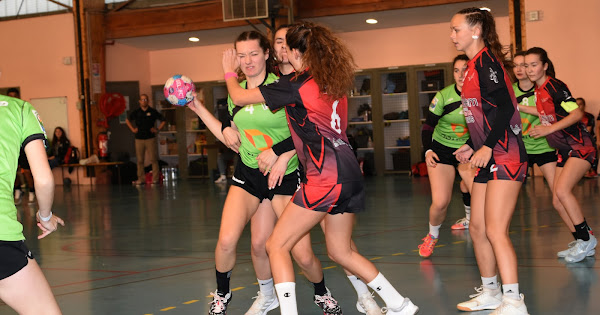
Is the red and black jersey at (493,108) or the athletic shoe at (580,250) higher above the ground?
the red and black jersey at (493,108)

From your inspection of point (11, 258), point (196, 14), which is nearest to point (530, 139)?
point (11, 258)

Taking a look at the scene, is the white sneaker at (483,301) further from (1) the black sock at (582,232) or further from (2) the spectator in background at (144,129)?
(2) the spectator in background at (144,129)

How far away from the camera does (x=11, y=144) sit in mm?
2742

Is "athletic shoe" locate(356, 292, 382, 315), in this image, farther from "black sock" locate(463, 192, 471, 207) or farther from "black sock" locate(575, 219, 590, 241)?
"black sock" locate(463, 192, 471, 207)

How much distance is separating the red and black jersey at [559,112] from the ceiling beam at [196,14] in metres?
10.2

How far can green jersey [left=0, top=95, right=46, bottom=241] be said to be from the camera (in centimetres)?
270

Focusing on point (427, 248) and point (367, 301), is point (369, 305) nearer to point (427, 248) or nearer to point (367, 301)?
point (367, 301)

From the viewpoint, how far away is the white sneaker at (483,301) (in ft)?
14.4

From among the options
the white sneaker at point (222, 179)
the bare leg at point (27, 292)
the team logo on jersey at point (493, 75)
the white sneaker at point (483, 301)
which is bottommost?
the white sneaker at point (222, 179)

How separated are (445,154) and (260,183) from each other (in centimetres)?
273

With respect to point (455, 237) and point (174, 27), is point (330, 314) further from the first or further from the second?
point (174, 27)

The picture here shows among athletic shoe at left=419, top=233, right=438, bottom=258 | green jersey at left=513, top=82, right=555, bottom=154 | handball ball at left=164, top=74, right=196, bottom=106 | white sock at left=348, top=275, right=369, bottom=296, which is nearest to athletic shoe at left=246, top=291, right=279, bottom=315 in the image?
white sock at left=348, top=275, right=369, bottom=296

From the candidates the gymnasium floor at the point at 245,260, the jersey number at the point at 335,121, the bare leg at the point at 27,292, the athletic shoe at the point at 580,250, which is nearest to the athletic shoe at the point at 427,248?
the gymnasium floor at the point at 245,260

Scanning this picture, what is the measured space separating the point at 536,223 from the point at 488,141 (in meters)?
4.48
